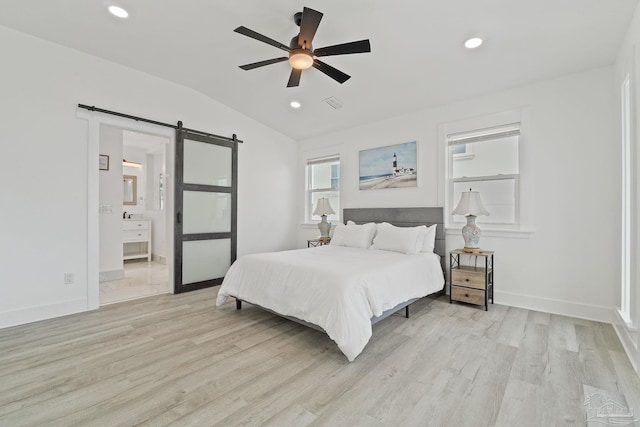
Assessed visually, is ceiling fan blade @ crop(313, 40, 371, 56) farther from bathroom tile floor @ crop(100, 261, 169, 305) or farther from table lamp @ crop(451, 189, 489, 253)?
bathroom tile floor @ crop(100, 261, 169, 305)

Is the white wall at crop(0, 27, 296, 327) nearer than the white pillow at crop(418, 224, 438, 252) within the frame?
Yes

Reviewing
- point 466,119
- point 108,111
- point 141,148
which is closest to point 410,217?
point 466,119

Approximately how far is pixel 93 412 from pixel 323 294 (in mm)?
1616

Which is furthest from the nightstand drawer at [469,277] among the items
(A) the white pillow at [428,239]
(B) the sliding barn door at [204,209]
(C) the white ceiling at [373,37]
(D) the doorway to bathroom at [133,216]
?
(D) the doorway to bathroom at [133,216]

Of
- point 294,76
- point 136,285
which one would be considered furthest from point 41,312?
point 294,76

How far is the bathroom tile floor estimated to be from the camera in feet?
13.2

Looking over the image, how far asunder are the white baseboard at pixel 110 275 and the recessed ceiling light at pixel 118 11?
3.88 metres

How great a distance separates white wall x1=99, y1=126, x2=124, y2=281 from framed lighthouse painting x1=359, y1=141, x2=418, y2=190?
4.19 metres

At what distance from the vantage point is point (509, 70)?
3.26 m

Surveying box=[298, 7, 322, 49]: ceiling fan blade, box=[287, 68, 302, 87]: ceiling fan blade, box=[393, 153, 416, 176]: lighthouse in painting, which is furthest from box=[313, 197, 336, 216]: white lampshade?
box=[298, 7, 322, 49]: ceiling fan blade

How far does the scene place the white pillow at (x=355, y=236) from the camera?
4199 millimetres

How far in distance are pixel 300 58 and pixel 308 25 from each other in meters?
0.35

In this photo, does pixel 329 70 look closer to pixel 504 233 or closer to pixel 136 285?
pixel 504 233

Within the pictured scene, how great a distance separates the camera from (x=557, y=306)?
3.30 meters
